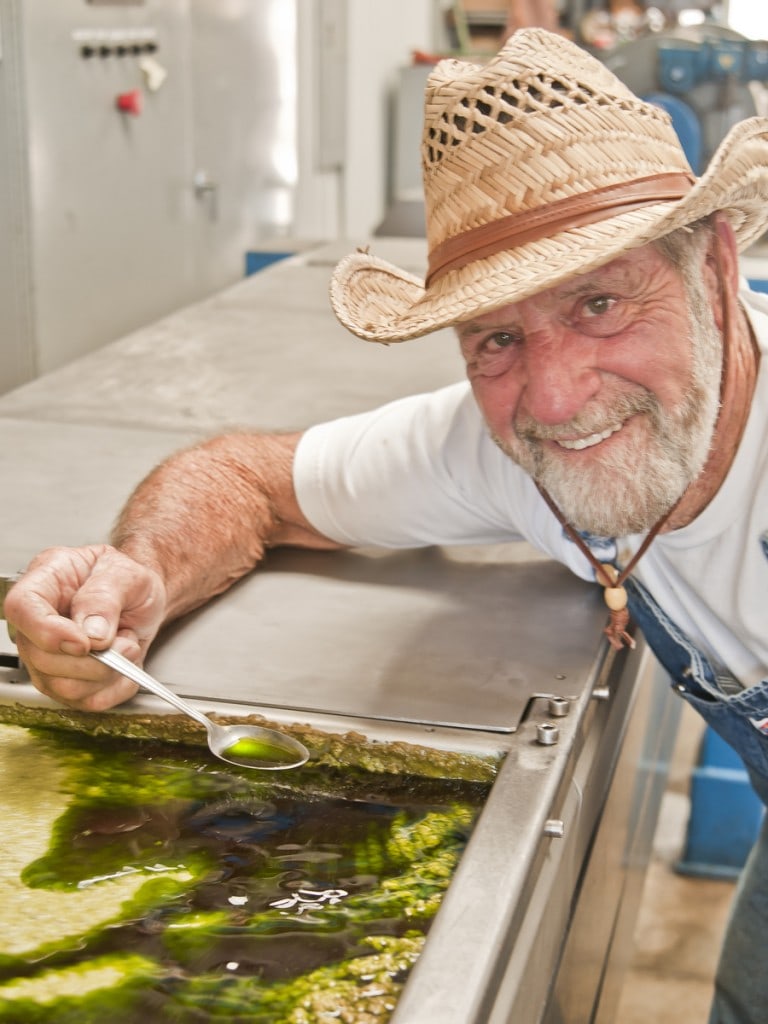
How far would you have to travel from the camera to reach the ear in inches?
51.6

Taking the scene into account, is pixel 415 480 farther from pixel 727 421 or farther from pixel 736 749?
pixel 736 749

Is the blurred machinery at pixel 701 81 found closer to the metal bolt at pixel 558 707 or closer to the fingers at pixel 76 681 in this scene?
the metal bolt at pixel 558 707

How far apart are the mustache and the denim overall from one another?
0.27 m

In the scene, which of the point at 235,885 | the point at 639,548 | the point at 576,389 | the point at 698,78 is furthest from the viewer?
the point at 698,78

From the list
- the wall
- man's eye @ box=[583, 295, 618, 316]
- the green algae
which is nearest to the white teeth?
man's eye @ box=[583, 295, 618, 316]

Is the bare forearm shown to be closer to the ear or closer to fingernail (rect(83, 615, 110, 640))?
fingernail (rect(83, 615, 110, 640))

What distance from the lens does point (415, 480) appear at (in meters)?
1.53

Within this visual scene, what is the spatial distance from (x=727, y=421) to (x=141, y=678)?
0.64 metres

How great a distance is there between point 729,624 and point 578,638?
6.6 inches

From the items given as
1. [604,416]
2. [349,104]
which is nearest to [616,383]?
[604,416]

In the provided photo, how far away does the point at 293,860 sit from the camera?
102 cm

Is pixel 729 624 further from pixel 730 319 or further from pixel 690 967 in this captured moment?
pixel 690 967

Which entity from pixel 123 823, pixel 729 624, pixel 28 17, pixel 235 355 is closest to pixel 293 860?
pixel 123 823

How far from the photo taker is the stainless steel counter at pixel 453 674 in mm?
943
